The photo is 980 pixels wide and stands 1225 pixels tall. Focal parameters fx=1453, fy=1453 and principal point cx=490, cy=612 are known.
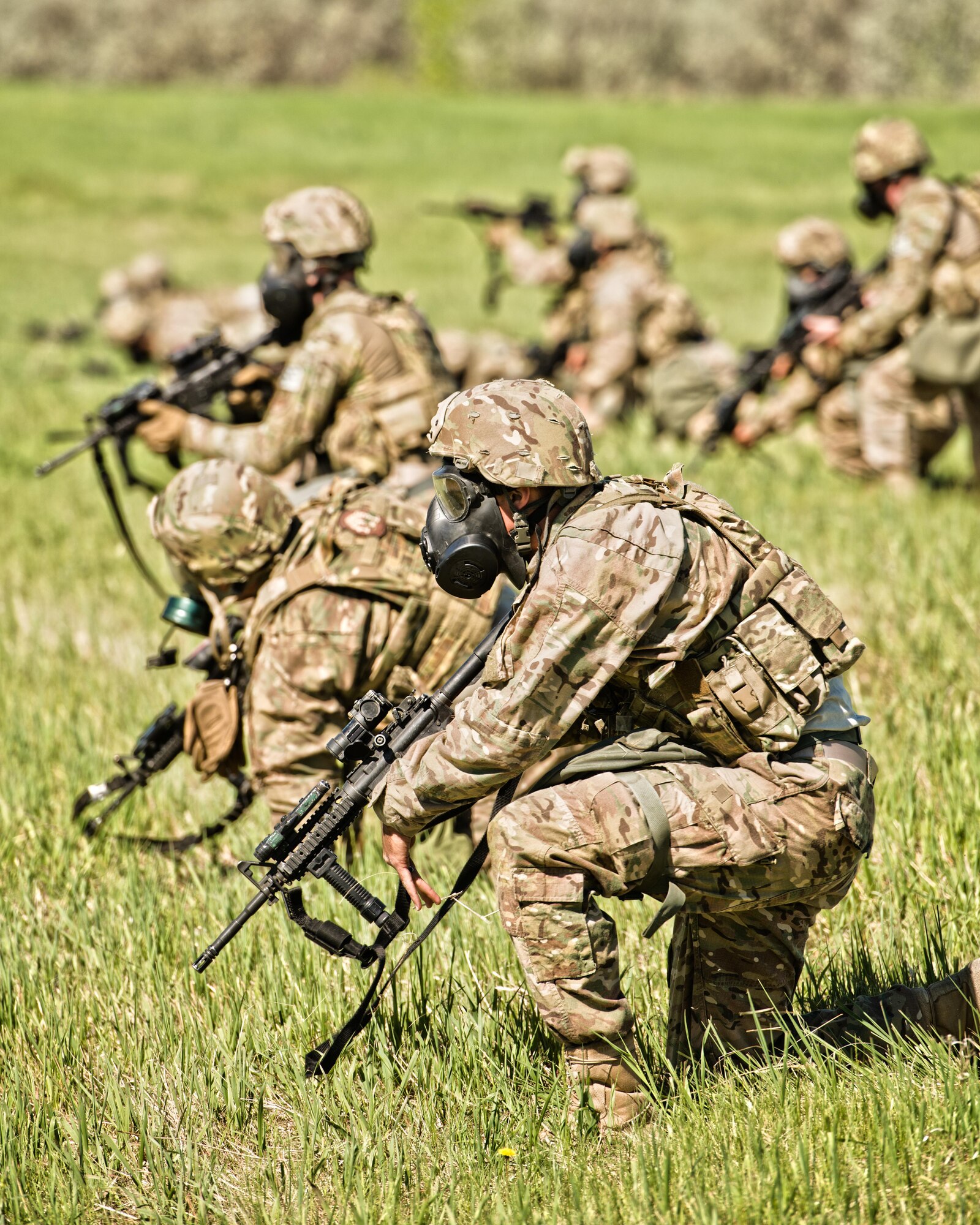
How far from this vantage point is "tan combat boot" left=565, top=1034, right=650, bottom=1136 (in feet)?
10.6

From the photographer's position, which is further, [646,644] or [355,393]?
[355,393]

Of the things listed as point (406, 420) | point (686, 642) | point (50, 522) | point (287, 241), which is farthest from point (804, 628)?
point (50, 522)

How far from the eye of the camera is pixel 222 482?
4.68m

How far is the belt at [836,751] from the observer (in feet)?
10.8

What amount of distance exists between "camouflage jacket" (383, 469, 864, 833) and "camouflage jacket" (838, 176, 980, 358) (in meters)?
5.56

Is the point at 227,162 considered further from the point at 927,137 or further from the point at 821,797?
the point at 821,797

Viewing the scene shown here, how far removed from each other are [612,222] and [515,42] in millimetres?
48009

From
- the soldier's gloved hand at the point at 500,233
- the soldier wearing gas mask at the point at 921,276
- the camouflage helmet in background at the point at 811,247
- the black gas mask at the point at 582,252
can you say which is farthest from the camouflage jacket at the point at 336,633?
the soldier's gloved hand at the point at 500,233

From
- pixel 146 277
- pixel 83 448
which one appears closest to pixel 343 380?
pixel 83 448

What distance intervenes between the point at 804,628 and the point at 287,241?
3.67 metres

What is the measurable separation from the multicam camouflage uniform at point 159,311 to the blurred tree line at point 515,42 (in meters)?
41.8

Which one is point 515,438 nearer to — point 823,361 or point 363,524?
point 363,524

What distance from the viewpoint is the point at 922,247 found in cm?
825

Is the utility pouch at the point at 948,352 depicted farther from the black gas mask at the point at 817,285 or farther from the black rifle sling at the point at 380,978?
the black rifle sling at the point at 380,978
